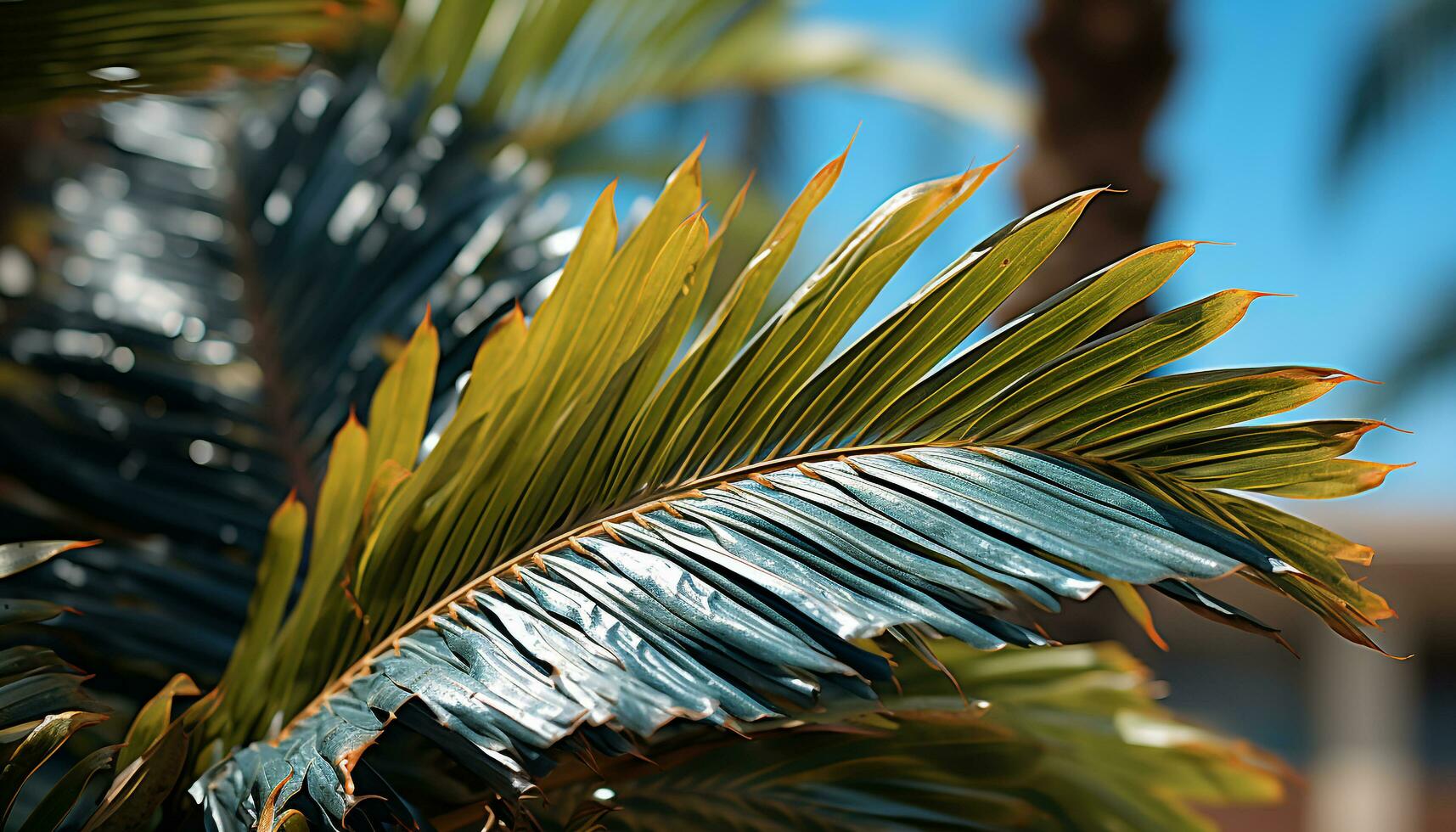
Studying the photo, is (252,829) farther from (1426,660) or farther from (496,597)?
(1426,660)

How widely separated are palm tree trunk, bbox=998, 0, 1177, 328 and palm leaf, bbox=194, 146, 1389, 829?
1674 millimetres

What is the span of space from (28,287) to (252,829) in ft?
5.23

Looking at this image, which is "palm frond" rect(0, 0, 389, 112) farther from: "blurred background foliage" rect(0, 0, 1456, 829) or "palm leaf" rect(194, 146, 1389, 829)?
"palm leaf" rect(194, 146, 1389, 829)

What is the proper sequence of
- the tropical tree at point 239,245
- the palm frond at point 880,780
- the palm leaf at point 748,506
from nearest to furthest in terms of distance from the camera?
the palm leaf at point 748,506, the palm frond at point 880,780, the tropical tree at point 239,245

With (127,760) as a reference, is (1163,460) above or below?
above

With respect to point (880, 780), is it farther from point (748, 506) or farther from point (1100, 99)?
point (1100, 99)

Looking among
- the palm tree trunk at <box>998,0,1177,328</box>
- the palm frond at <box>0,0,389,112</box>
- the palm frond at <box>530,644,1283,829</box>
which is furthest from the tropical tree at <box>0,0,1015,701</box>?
the palm tree trunk at <box>998,0,1177,328</box>

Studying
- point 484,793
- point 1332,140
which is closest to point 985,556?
point 484,793

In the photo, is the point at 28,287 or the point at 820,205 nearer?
the point at 820,205

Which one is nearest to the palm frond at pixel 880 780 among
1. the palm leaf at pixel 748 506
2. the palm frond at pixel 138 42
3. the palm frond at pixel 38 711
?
the palm leaf at pixel 748 506

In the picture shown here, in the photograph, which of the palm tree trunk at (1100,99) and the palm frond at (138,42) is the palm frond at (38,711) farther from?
→ the palm tree trunk at (1100,99)

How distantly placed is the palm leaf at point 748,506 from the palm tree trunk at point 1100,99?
1.67 m

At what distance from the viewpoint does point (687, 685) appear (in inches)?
29.1

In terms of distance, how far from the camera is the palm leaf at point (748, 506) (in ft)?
2.48
